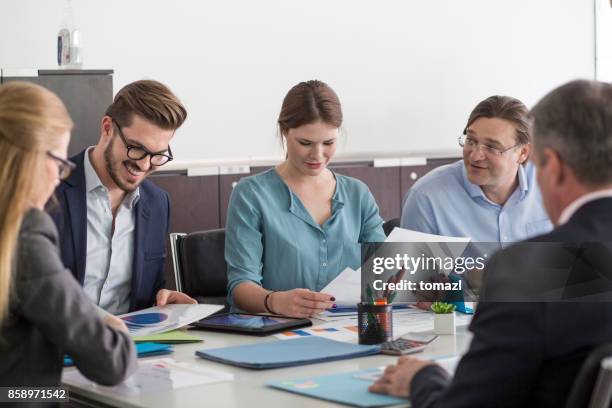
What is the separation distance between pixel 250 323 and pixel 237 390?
70cm

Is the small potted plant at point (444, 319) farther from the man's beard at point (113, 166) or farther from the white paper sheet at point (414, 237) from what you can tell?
the man's beard at point (113, 166)

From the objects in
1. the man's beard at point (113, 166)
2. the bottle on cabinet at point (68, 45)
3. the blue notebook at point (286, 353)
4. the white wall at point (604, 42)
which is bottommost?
the blue notebook at point (286, 353)

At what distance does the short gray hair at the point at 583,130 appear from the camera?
1.72m

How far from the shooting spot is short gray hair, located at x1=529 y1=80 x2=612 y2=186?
5.65ft

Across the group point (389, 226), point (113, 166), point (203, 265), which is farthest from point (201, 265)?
point (389, 226)

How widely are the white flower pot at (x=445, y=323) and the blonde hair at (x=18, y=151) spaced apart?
1.28m

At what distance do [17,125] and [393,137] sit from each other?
4442 millimetres

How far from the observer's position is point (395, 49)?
20.4ft

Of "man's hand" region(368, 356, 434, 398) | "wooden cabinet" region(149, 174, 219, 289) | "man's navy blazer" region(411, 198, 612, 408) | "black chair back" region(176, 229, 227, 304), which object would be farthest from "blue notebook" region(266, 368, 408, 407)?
"wooden cabinet" region(149, 174, 219, 289)

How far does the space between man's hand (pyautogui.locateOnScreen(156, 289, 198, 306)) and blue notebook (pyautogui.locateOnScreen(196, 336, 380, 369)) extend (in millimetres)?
563

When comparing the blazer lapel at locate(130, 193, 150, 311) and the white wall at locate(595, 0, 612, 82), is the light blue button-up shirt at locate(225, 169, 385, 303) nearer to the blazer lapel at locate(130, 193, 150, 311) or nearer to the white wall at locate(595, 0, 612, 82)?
the blazer lapel at locate(130, 193, 150, 311)

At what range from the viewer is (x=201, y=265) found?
3547 mm

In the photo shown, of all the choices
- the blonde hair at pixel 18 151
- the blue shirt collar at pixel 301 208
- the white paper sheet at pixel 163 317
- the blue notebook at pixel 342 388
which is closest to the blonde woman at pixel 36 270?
the blonde hair at pixel 18 151

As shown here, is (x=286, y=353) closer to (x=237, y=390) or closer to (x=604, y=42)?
(x=237, y=390)
